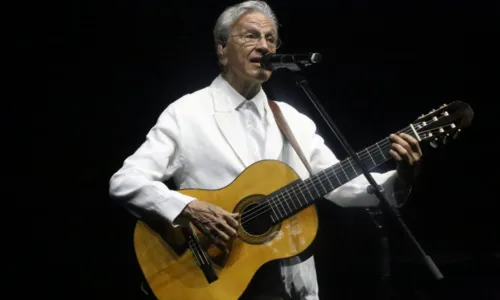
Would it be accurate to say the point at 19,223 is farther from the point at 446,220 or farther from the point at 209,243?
the point at 446,220

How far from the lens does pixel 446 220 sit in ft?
Answer: 11.5

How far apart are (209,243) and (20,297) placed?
51.0 inches

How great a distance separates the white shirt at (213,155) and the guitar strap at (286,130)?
0.08ft

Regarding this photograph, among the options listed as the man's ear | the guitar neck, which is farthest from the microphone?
the guitar neck

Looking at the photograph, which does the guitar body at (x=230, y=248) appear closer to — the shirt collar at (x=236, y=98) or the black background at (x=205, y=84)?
the shirt collar at (x=236, y=98)

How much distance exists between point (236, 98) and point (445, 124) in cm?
88

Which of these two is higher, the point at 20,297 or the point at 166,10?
the point at 166,10

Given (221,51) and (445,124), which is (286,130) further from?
(445,124)

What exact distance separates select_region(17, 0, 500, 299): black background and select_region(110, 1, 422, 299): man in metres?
0.66

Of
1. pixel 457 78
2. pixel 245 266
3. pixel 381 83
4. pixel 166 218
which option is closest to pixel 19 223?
pixel 166 218

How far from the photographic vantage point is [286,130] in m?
2.60

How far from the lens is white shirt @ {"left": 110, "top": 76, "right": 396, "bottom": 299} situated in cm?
231

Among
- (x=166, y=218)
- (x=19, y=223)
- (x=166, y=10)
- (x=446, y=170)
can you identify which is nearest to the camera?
(x=166, y=218)

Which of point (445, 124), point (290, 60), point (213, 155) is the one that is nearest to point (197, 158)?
point (213, 155)
